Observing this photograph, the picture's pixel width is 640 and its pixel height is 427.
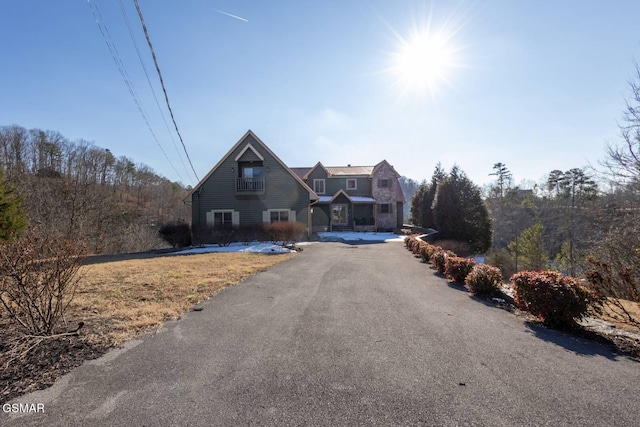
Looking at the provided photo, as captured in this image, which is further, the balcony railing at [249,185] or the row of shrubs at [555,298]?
the balcony railing at [249,185]

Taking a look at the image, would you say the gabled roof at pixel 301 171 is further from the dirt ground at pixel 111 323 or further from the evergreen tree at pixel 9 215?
the dirt ground at pixel 111 323

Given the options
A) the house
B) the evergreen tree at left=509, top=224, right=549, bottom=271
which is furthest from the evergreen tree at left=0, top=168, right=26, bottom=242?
the evergreen tree at left=509, top=224, right=549, bottom=271

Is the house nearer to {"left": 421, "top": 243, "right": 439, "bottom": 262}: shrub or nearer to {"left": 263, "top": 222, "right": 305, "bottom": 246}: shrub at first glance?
{"left": 263, "top": 222, "right": 305, "bottom": 246}: shrub

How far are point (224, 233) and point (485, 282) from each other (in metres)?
15.2

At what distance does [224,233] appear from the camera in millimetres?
18750

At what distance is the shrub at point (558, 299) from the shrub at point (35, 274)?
740 cm

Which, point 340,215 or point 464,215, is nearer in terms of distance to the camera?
point 464,215

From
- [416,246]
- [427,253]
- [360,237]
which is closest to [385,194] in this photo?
[360,237]

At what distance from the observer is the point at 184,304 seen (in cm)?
598

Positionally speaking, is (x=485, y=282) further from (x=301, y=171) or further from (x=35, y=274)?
(x=301, y=171)

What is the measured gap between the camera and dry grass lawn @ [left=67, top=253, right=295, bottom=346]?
471 centimetres

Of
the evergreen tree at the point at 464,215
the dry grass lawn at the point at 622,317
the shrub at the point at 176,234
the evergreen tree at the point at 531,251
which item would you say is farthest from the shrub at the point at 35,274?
the evergreen tree at the point at 531,251

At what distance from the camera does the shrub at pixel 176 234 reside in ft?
60.8

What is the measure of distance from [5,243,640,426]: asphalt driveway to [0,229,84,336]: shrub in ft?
4.08
